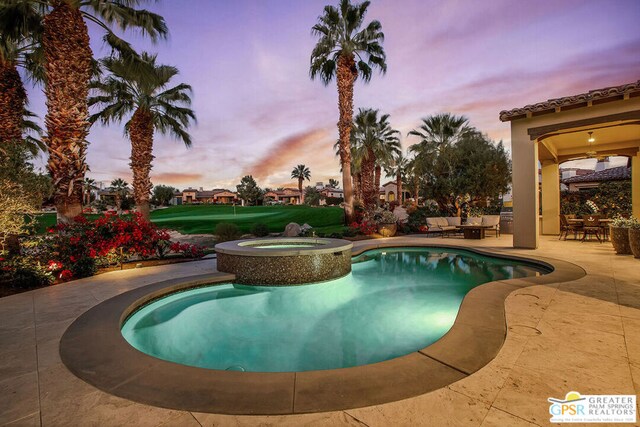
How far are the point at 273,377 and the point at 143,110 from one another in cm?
1595

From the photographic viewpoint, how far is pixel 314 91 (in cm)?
1886

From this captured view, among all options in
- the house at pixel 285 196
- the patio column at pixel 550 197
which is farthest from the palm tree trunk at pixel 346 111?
the house at pixel 285 196

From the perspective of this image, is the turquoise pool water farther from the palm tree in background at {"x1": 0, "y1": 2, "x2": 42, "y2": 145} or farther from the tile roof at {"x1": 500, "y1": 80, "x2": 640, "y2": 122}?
the palm tree in background at {"x1": 0, "y1": 2, "x2": 42, "y2": 145}

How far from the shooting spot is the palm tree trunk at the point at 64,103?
26.0 ft

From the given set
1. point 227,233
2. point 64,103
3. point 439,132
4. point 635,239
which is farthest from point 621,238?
point 439,132

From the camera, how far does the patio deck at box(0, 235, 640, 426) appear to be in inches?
80.8

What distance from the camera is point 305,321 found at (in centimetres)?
534

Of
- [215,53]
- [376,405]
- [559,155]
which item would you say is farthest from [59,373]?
[559,155]

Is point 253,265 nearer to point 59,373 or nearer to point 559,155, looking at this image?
point 59,373

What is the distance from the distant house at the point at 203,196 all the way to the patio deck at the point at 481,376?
85709mm

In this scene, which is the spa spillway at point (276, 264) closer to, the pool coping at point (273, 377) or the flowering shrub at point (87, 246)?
the flowering shrub at point (87, 246)

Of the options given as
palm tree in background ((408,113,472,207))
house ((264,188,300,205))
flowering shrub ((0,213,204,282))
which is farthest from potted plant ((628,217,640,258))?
house ((264,188,300,205))

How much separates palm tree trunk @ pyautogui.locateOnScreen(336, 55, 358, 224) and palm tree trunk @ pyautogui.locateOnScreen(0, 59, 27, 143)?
13.7 meters

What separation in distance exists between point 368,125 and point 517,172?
661 inches
